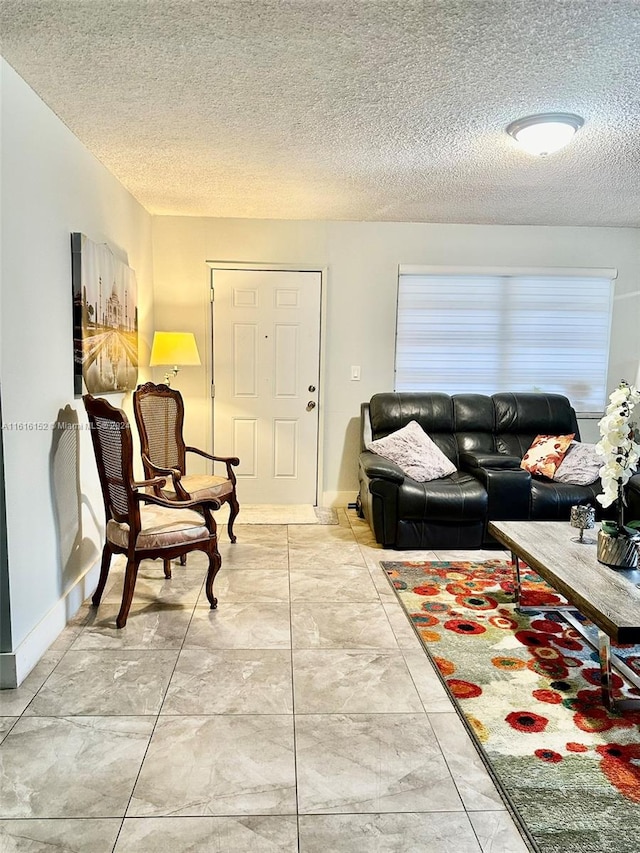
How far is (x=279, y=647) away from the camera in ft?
8.57

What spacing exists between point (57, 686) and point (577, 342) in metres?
4.73

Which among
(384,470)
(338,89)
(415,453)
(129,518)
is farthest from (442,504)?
(338,89)

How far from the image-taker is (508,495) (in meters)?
4.02

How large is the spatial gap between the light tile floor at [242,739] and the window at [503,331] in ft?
8.63

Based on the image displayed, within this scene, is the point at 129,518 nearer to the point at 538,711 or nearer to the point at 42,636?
the point at 42,636

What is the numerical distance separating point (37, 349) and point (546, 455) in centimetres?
360

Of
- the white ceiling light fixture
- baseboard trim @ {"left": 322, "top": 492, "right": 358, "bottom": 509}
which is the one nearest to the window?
baseboard trim @ {"left": 322, "top": 492, "right": 358, "bottom": 509}

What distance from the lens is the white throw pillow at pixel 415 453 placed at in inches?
171

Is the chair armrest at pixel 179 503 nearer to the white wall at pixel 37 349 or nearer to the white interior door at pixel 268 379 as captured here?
the white wall at pixel 37 349

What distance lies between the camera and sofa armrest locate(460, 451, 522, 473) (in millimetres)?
4203

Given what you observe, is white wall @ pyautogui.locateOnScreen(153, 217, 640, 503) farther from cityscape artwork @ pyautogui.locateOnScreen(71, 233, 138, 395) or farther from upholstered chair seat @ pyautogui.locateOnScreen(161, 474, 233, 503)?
upholstered chair seat @ pyautogui.locateOnScreen(161, 474, 233, 503)

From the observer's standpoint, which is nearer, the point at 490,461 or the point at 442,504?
the point at 442,504

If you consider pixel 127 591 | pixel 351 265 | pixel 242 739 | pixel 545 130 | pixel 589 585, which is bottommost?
pixel 242 739

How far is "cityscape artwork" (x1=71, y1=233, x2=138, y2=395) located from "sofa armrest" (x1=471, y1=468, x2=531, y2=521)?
2580 millimetres
